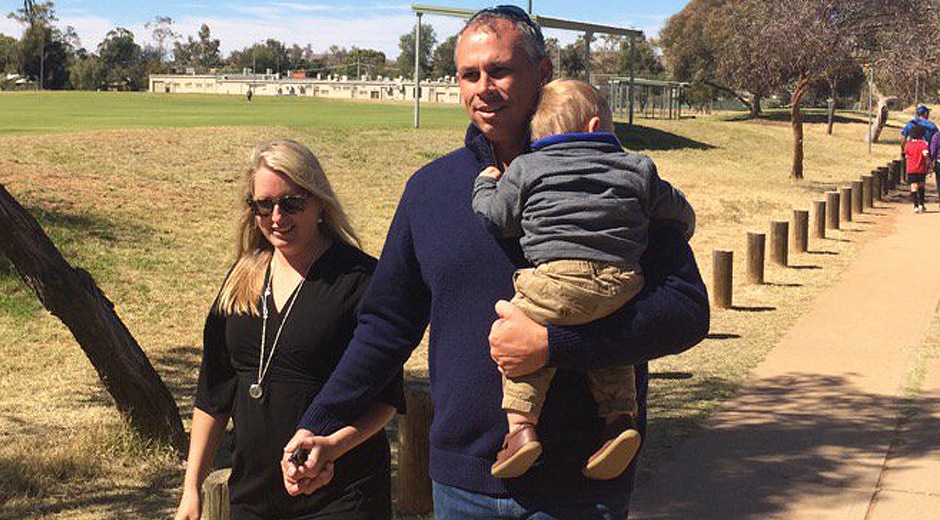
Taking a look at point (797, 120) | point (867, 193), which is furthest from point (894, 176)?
point (867, 193)

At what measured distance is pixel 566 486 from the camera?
257cm

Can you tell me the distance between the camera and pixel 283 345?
11.1ft

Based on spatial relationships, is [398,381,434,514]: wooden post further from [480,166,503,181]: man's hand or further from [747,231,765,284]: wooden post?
[747,231,765,284]: wooden post

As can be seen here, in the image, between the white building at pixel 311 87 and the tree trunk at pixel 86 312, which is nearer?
→ the tree trunk at pixel 86 312

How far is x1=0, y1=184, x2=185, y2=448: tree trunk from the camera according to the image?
262 inches

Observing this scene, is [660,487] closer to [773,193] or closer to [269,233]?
[269,233]

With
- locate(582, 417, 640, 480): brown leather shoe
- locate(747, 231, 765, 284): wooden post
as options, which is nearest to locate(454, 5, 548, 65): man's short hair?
locate(582, 417, 640, 480): brown leather shoe

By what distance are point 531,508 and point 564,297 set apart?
0.47 metres

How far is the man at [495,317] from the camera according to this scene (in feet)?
8.25

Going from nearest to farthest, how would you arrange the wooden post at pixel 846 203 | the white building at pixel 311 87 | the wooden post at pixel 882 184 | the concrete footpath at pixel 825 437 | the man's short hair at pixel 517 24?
the man's short hair at pixel 517 24 < the concrete footpath at pixel 825 437 < the wooden post at pixel 846 203 < the wooden post at pixel 882 184 < the white building at pixel 311 87

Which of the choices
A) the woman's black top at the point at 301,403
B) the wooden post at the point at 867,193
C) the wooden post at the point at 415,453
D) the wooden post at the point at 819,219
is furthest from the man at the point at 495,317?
the wooden post at the point at 867,193

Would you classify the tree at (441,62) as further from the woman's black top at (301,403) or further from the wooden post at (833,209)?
the woman's black top at (301,403)

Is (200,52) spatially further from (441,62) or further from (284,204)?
(284,204)

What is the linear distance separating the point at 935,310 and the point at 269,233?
9.97 metres
